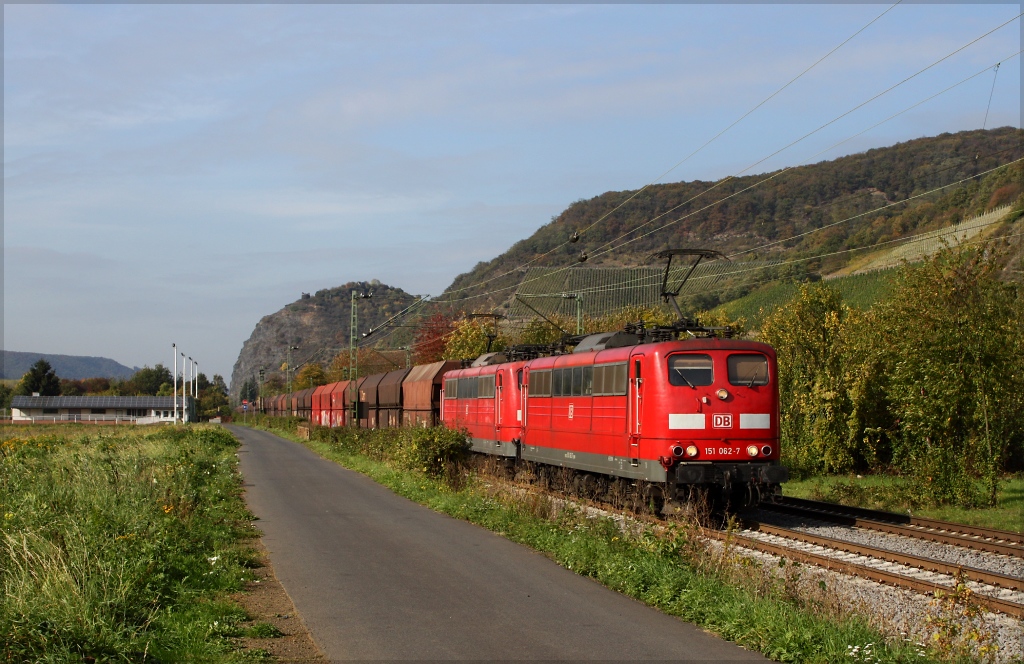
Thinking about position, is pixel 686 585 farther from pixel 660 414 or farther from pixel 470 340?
pixel 470 340

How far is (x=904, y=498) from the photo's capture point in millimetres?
20641

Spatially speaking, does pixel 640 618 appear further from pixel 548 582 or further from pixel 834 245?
pixel 834 245

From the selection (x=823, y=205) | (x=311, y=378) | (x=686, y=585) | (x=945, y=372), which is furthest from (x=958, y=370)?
(x=311, y=378)

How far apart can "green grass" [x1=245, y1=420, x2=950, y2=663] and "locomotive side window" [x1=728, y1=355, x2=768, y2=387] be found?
4.55 metres

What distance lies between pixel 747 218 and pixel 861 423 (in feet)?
286

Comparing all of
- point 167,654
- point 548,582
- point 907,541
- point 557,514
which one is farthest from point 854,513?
point 167,654

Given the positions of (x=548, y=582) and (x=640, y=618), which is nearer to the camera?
(x=640, y=618)

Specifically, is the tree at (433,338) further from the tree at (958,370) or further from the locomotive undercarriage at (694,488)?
the tree at (958,370)

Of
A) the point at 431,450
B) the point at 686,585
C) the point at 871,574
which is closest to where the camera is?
the point at 686,585

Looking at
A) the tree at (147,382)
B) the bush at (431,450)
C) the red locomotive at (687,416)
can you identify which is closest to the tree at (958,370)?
the red locomotive at (687,416)

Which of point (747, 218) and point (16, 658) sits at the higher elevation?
point (747, 218)

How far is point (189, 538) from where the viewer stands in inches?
530

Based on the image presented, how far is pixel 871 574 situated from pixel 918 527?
5311 mm

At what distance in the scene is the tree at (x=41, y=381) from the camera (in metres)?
153
